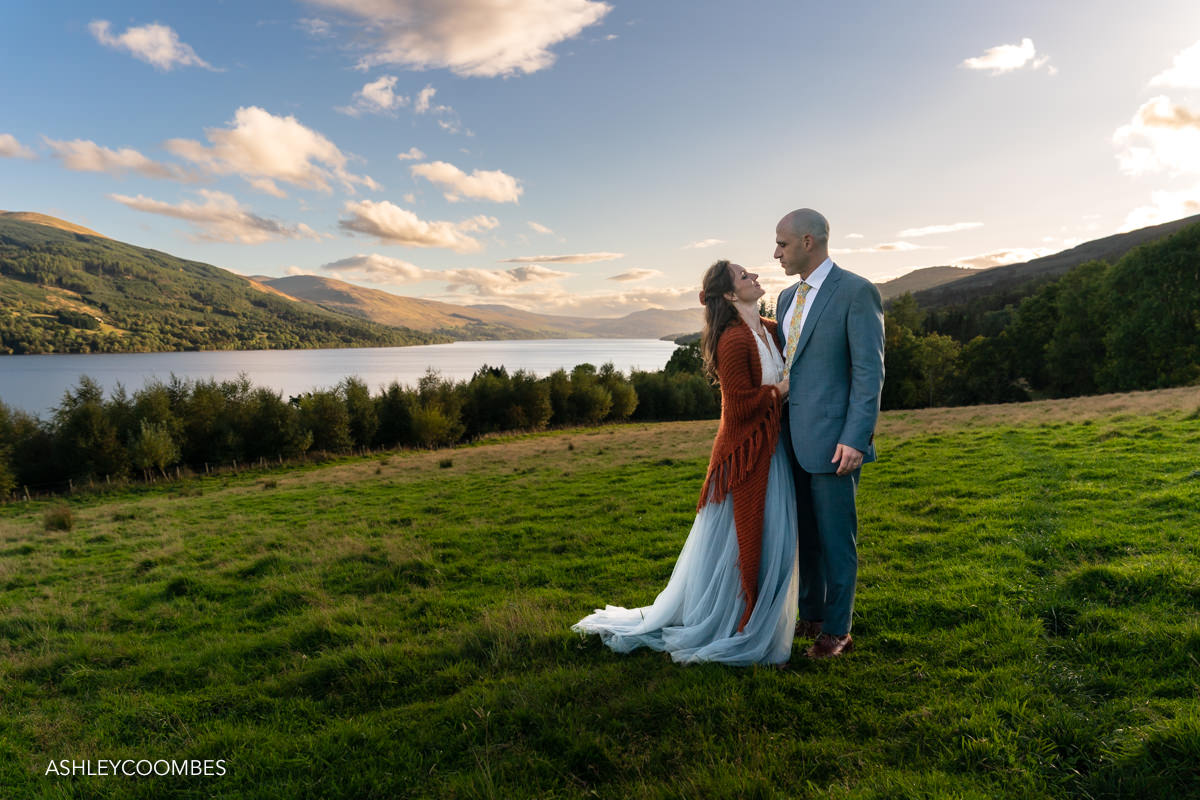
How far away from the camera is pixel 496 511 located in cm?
1138

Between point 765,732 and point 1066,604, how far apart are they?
9.26ft

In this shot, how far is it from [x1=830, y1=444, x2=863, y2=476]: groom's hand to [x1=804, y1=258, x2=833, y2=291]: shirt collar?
1.17 m

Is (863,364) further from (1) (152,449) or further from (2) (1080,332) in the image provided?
(2) (1080,332)

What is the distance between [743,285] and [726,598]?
234 cm

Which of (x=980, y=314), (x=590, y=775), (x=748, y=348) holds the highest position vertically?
(x=980, y=314)

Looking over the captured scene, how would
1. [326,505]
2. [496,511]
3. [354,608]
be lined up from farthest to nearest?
[326,505] < [496,511] < [354,608]

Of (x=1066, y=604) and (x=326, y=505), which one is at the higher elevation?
(x=1066, y=604)

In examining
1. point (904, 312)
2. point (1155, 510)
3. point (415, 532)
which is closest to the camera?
point (1155, 510)

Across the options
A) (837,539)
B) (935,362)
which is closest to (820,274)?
(837,539)

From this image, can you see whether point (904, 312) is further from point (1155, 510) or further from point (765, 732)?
point (765, 732)

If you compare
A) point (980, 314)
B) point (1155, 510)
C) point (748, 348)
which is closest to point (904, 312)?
point (980, 314)

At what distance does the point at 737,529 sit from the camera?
13.2 ft

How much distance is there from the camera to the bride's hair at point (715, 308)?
4.13 metres

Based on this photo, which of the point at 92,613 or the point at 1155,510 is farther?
the point at 92,613
